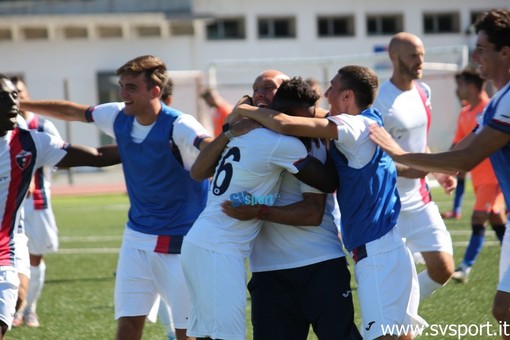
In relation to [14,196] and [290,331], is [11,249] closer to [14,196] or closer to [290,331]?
[14,196]

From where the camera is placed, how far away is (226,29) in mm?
42594

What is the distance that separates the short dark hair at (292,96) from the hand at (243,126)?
17 cm

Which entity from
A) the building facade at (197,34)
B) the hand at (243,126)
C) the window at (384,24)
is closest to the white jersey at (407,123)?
the hand at (243,126)

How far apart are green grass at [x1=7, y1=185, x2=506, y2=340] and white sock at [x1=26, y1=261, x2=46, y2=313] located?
0.22 metres

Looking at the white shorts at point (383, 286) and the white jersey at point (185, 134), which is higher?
the white jersey at point (185, 134)

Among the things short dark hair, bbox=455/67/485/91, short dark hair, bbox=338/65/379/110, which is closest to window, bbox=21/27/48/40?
short dark hair, bbox=455/67/485/91

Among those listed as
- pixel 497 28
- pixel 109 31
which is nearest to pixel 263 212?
pixel 497 28

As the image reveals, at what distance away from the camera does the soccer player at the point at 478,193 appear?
33.9 ft

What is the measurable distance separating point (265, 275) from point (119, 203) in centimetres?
1802

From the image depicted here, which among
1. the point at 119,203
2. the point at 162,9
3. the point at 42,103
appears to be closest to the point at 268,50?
the point at 162,9

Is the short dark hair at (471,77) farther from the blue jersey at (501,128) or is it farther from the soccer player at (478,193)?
the blue jersey at (501,128)

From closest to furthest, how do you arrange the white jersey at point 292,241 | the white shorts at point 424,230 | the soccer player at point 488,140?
the soccer player at point 488,140 → the white jersey at point 292,241 → the white shorts at point 424,230

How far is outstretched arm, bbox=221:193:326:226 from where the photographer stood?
5.27 metres

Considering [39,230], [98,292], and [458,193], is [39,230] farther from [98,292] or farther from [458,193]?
[458,193]
